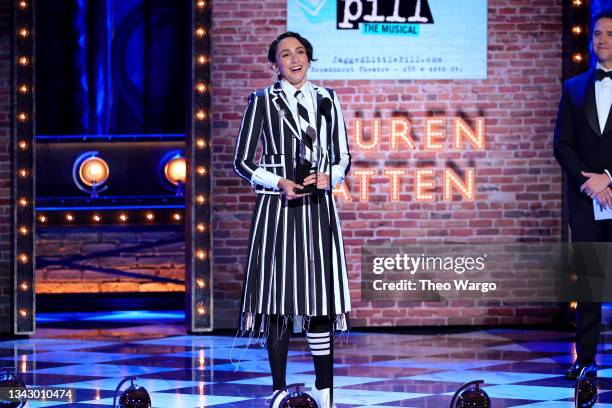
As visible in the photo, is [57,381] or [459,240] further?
[459,240]

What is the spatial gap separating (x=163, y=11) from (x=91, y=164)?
160 cm

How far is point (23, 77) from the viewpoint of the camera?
7.99 metres

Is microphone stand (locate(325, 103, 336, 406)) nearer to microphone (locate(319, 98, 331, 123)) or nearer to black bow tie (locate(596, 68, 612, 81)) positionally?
microphone (locate(319, 98, 331, 123))

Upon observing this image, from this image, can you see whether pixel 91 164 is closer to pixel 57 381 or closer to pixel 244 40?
pixel 244 40

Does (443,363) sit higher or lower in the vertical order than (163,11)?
lower

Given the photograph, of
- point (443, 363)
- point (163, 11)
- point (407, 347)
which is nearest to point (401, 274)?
point (407, 347)

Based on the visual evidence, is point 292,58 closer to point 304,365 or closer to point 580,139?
point 580,139

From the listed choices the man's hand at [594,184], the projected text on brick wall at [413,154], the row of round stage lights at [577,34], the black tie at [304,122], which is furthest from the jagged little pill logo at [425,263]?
the black tie at [304,122]

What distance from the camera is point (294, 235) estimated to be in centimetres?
464

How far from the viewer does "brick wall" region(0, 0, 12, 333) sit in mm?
8008

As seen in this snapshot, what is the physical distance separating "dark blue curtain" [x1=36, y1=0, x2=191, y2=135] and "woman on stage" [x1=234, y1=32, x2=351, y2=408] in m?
5.90

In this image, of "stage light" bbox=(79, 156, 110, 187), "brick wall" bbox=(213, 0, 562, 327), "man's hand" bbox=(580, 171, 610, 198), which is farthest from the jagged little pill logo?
"stage light" bbox=(79, 156, 110, 187)

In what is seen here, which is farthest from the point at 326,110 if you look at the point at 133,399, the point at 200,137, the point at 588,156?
the point at 200,137

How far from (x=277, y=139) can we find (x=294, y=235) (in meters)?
0.41
